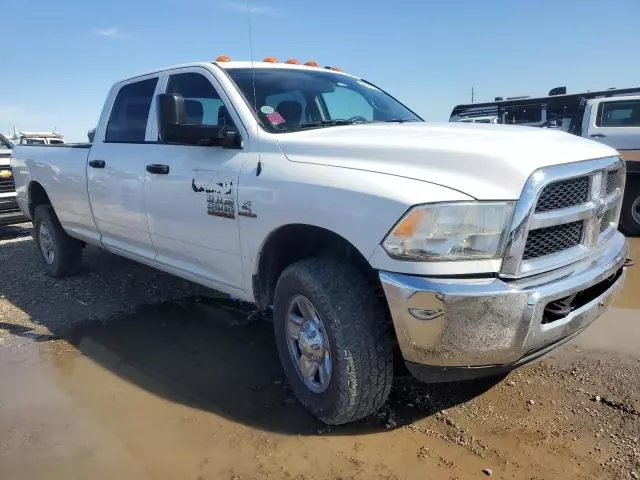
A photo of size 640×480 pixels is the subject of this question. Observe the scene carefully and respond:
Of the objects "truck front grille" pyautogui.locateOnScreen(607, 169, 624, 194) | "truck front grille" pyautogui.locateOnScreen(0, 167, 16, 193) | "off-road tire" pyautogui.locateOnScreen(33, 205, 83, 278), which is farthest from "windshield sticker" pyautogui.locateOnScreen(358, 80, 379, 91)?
"truck front grille" pyautogui.locateOnScreen(0, 167, 16, 193)

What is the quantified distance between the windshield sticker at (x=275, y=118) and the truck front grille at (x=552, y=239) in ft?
5.52

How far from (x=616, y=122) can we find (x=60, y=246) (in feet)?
28.5

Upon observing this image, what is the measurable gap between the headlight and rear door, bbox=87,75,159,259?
2.48 meters

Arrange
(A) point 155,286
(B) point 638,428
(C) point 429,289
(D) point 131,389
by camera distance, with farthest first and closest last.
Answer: (A) point 155,286, (D) point 131,389, (B) point 638,428, (C) point 429,289

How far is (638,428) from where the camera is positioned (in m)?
2.71

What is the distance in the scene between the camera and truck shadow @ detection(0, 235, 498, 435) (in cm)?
307

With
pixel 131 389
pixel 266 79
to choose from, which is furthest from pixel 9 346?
pixel 266 79

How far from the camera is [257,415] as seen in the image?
303 cm

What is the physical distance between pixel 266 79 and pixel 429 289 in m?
2.12

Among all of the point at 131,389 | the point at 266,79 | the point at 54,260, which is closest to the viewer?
the point at 131,389

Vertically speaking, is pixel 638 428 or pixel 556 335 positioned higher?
pixel 556 335

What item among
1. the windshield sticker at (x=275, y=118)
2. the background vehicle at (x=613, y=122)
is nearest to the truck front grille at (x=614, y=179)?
the windshield sticker at (x=275, y=118)

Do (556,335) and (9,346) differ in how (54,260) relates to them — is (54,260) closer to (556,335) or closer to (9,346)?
(9,346)

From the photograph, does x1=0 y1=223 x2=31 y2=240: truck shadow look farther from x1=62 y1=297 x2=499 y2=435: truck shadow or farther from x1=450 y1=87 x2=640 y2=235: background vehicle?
x1=450 y1=87 x2=640 y2=235: background vehicle
